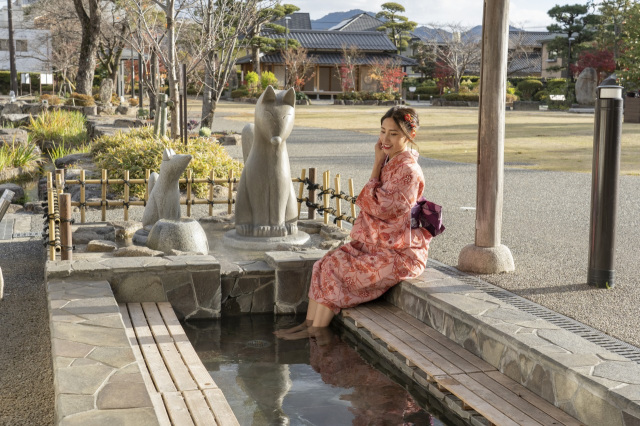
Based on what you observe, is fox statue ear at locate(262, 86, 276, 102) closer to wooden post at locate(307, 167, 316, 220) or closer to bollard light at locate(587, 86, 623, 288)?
wooden post at locate(307, 167, 316, 220)

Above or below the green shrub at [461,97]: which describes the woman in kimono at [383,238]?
below

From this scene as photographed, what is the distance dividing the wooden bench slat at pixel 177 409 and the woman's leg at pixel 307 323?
4.80 feet

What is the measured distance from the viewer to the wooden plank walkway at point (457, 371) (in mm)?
3266

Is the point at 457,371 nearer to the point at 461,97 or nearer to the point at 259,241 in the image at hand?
the point at 259,241

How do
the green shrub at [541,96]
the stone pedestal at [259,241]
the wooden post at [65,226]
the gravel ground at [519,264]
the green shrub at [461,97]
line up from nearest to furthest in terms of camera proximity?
1. the gravel ground at [519,264]
2. the wooden post at [65,226]
3. the stone pedestal at [259,241]
4. the green shrub at [461,97]
5. the green shrub at [541,96]

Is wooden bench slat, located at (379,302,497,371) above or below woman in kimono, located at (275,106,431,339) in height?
below

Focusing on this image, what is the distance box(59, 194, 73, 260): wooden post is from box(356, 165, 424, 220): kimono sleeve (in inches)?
84.2

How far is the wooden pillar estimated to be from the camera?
528cm

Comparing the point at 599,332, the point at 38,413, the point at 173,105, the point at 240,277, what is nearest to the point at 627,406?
the point at 599,332

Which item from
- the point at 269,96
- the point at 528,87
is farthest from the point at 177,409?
the point at 528,87

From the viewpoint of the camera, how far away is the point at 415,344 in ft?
13.6

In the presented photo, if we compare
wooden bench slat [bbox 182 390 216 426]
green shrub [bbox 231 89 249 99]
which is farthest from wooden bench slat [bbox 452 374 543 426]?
green shrub [bbox 231 89 249 99]

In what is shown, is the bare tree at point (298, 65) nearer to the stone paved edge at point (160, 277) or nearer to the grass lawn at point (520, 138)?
the grass lawn at point (520, 138)

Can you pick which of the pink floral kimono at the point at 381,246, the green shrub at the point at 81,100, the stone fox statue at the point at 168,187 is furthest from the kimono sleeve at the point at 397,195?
the green shrub at the point at 81,100
